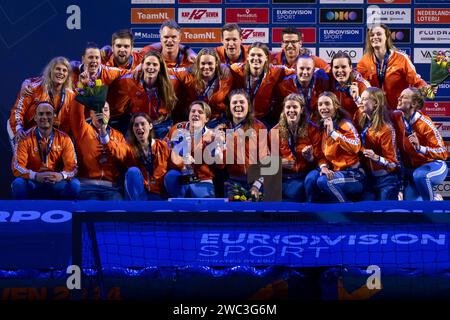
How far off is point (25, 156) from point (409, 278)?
15.7 ft

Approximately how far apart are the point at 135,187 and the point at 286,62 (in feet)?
7.24

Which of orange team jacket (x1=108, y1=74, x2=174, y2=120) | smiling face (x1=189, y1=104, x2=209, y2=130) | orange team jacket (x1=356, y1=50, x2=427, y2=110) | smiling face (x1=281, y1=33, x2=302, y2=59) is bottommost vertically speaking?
smiling face (x1=189, y1=104, x2=209, y2=130)

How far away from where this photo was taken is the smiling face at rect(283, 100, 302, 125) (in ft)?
30.2

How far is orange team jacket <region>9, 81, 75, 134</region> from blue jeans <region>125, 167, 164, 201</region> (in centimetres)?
90

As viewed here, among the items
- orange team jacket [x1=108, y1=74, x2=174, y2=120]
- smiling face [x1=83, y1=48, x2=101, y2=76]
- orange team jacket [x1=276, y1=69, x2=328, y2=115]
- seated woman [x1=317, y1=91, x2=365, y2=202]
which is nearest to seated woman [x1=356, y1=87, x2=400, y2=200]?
seated woman [x1=317, y1=91, x2=365, y2=202]

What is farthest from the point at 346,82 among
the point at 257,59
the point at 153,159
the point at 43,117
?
the point at 43,117

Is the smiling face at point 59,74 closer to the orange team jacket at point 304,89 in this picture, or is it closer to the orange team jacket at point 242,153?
the orange team jacket at point 242,153

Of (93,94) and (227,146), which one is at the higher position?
(93,94)

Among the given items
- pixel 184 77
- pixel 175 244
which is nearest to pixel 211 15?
pixel 184 77

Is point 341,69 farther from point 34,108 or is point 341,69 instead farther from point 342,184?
point 34,108

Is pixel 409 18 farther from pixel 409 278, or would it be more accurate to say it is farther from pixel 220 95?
pixel 409 278

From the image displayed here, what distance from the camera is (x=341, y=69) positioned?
9234 mm

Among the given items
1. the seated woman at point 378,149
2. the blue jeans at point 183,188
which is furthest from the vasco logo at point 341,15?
the blue jeans at point 183,188

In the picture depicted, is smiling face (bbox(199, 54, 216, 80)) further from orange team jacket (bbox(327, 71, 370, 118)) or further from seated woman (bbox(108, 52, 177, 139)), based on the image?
orange team jacket (bbox(327, 71, 370, 118))
